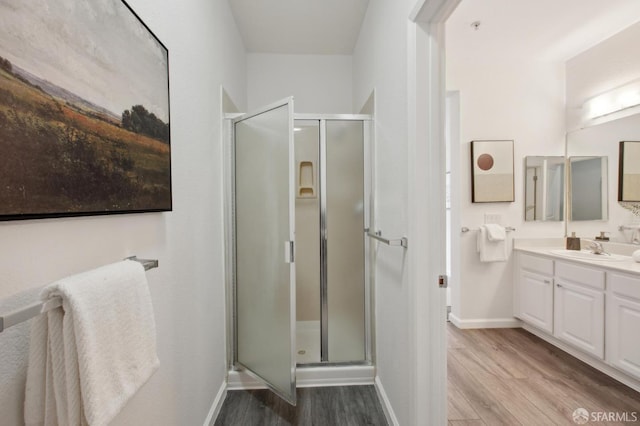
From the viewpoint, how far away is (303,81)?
2965 millimetres

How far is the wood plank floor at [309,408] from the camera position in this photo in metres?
1.75

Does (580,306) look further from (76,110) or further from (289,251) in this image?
(76,110)

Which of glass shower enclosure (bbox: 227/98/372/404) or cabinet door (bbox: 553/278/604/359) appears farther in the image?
cabinet door (bbox: 553/278/604/359)

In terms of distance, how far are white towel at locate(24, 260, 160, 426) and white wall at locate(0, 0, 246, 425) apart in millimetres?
51

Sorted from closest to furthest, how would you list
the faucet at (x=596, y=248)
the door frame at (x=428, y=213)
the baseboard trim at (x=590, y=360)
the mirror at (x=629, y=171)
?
1. the door frame at (x=428, y=213)
2. the baseboard trim at (x=590, y=360)
3. the mirror at (x=629, y=171)
4. the faucet at (x=596, y=248)

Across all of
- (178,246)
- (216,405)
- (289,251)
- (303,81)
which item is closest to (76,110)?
(178,246)

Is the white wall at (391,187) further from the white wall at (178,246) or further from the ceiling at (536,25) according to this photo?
the white wall at (178,246)

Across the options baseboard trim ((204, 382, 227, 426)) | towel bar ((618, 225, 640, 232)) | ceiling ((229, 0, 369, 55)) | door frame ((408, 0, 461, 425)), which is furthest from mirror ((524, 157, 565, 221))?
baseboard trim ((204, 382, 227, 426))

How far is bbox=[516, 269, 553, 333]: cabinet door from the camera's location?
8.73 ft

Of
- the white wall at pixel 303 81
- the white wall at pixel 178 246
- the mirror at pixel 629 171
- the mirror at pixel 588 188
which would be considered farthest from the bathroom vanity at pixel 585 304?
the white wall at pixel 178 246

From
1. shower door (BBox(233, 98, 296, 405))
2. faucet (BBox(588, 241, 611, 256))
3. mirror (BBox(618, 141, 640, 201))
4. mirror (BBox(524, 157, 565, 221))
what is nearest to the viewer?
shower door (BBox(233, 98, 296, 405))

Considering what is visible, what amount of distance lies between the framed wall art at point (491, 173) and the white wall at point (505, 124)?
7 cm

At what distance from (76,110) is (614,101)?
12.4ft

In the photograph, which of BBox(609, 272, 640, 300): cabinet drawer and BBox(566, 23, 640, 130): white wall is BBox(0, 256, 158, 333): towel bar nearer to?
BBox(609, 272, 640, 300): cabinet drawer
